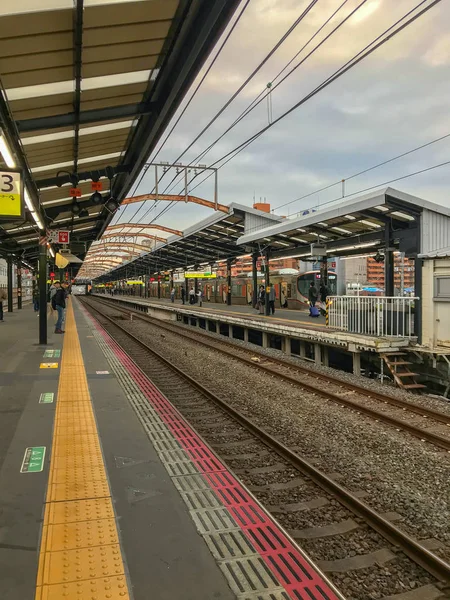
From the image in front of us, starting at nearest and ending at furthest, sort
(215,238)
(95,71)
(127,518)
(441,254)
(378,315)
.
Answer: (127,518) < (95,71) < (441,254) < (378,315) < (215,238)

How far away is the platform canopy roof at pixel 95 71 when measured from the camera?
449 cm

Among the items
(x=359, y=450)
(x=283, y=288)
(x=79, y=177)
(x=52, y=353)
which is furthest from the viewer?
(x=283, y=288)

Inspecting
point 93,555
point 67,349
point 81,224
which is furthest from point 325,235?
point 93,555

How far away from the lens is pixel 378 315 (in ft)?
37.8

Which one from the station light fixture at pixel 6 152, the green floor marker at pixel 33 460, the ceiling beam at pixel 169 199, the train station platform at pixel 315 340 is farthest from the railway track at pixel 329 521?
the ceiling beam at pixel 169 199

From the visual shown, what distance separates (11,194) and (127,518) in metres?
5.08

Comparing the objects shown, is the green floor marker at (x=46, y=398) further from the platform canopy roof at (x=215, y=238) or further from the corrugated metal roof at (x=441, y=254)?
the platform canopy roof at (x=215, y=238)

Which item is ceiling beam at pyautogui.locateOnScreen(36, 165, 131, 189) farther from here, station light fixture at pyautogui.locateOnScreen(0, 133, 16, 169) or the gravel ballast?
the gravel ballast

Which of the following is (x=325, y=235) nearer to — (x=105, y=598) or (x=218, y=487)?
(x=218, y=487)

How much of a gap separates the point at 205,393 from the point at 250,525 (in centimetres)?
491

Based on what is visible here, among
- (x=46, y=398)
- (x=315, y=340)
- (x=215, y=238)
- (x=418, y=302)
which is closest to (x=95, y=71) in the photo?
(x=46, y=398)

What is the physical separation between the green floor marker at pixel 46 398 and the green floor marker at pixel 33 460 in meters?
1.92

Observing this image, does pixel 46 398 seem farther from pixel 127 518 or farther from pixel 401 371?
pixel 401 371

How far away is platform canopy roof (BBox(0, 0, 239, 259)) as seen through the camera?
4.49m
